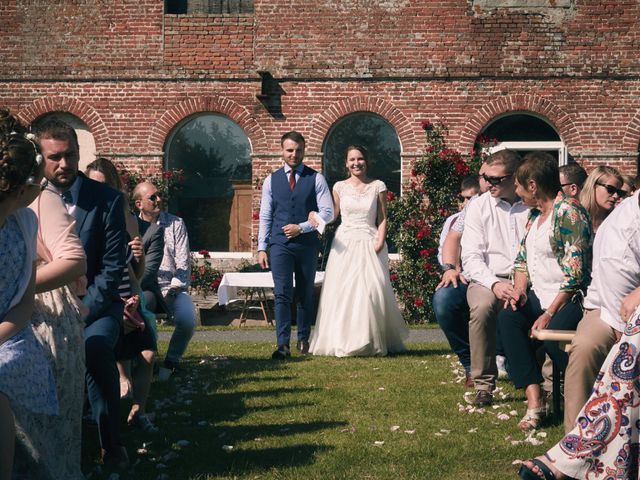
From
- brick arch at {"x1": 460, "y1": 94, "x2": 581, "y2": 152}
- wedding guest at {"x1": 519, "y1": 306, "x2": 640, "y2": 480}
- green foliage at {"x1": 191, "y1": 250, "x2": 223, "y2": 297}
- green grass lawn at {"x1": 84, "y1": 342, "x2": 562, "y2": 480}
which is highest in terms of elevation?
brick arch at {"x1": 460, "y1": 94, "x2": 581, "y2": 152}

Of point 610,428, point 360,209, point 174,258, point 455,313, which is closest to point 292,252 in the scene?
point 360,209

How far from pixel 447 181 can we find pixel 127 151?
217 inches

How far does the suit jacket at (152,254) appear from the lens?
817cm

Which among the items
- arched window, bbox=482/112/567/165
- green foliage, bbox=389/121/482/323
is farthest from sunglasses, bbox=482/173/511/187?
arched window, bbox=482/112/567/165

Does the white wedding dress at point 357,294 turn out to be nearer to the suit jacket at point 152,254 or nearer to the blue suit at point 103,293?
the suit jacket at point 152,254

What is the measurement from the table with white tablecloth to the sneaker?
8183mm

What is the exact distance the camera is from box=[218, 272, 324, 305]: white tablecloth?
15336 millimetres

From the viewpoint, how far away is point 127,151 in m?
17.6

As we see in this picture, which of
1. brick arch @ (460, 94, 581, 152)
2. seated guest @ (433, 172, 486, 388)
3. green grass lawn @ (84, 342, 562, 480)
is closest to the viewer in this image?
green grass lawn @ (84, 342, 562, 480)

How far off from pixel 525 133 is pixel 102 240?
12838 millimetres

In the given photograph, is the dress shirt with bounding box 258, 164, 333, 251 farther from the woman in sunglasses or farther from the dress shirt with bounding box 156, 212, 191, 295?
the woman in sunglasses

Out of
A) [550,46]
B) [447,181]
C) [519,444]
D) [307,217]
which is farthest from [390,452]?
[550,46]

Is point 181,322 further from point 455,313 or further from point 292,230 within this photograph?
point 455,313

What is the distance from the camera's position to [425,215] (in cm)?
1689
